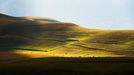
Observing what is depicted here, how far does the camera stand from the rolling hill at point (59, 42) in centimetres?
10009

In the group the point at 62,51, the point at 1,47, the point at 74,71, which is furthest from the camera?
the point at 1,47

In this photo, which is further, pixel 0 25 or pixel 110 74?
pixel 0 25

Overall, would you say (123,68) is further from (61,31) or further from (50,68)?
(61,31)

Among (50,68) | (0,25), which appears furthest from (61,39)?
(50,68)

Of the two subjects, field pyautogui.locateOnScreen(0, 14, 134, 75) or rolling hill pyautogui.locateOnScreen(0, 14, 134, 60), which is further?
rolling hill pyautogui.locateOnScreen(0, 14, 134, 60)

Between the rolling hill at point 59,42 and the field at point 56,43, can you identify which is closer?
the field at point 56,43

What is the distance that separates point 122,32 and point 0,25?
6555cm

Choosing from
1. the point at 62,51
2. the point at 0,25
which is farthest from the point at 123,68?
the point at 0,25

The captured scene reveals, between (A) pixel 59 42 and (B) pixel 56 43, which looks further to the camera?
(A) pixel 59 42

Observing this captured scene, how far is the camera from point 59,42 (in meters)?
126

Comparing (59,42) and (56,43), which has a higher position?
(59,42)

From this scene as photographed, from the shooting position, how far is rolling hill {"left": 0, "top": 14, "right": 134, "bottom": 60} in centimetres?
10009

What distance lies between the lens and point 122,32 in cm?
13938

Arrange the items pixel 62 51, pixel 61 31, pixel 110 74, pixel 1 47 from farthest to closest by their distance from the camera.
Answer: pixel 61 31 → pixel 1 47 → pixel 62 51 → pixel 110 74
